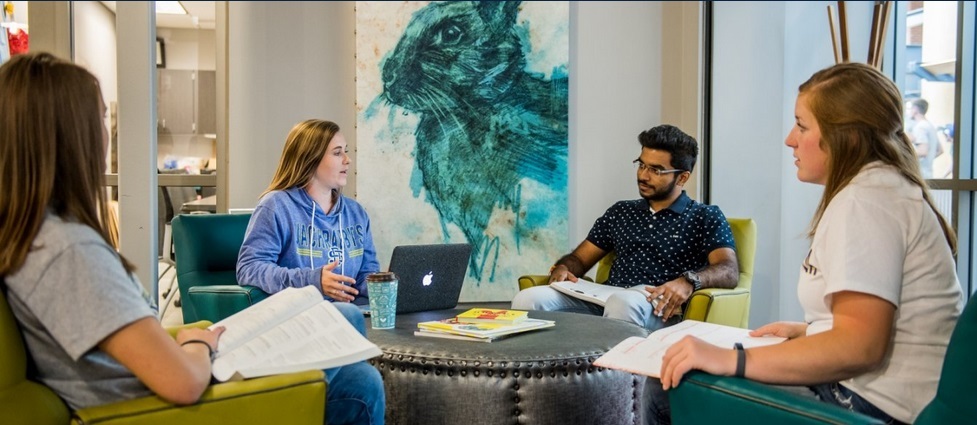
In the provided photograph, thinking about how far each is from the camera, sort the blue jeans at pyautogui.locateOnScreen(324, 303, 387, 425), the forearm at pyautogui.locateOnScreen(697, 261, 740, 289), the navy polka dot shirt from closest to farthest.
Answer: the blue jeans at pyautogui.locateOnScreen(324, 303, 387, 425) → the forearm at pyautogui.locateOnScreen(697, 261, 740, 289) → the navy polka dot shirt

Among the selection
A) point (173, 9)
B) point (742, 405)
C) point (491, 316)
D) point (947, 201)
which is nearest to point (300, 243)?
point (491, 316)

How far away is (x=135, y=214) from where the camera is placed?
4.14 metres

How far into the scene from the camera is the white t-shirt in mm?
1474

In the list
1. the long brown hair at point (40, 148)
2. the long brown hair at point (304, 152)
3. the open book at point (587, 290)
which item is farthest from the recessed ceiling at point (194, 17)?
the long brown hair at point (40, 148)

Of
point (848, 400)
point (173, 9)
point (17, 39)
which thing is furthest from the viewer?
point (173, 9)

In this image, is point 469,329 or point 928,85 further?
point 928,85

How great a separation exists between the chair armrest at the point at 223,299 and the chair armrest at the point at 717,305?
1686 mm

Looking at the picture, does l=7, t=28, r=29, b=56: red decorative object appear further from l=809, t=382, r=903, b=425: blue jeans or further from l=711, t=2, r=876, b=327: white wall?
l=809, t=382, r=903, b=425: blue jeans

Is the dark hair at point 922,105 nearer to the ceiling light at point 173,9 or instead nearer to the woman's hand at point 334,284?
the woman's hand at point 334,284

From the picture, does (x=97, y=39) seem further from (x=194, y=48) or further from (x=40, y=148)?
(x=40, y=148)

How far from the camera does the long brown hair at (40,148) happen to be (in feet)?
4.49

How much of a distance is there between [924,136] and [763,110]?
0.94 m

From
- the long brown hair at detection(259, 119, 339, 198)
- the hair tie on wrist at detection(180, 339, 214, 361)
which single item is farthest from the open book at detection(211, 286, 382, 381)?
the long brown hair at detection(259, 119, 339, 198)

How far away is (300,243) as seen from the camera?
316cm
